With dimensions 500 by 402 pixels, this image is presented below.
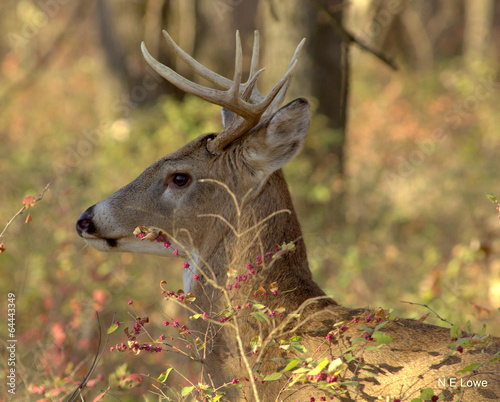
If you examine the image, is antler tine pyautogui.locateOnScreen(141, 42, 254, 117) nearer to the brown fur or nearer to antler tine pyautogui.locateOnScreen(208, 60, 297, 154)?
antler tine pyautogui.locateOnScreen(208, 60, 297, 154)

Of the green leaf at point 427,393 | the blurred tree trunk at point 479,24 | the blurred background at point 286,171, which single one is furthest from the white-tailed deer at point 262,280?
the blurred tree trunk at point 479,24

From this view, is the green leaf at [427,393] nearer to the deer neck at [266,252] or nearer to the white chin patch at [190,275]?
the deer neck at [266,252]

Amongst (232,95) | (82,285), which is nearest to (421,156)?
(82,285)

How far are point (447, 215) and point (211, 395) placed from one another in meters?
7.80

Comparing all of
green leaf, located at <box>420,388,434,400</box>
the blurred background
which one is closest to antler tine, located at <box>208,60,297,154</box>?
the blurred background

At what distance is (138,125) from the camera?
11.2m

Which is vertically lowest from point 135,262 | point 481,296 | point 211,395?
point 481,296

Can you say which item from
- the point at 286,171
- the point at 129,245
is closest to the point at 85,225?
the point at 129,245

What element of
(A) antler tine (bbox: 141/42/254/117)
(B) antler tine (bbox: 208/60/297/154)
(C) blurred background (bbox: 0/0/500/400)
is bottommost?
(C) blurred background (bbox: 0/0/500/400)

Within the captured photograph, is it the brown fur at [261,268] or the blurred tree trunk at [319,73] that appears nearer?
the brown fur at [261,268]

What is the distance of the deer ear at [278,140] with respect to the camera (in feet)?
12.7

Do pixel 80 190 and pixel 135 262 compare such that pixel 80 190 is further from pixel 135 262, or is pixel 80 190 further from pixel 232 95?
pixel 232 95

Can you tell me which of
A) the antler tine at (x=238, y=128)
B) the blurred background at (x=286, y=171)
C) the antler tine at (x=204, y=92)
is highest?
the antler tine at (x=204, y=92)

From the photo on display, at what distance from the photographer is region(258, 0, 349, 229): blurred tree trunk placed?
870 cm
